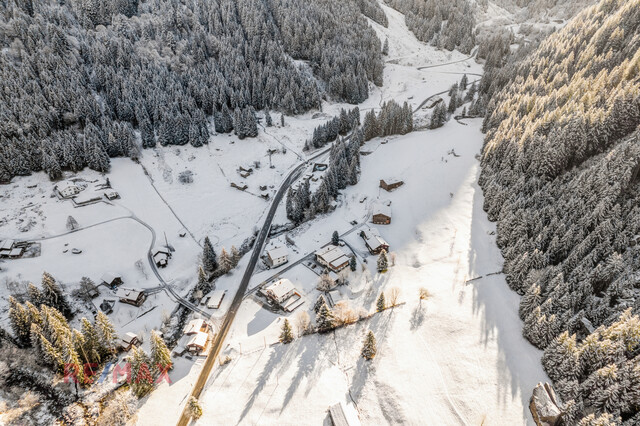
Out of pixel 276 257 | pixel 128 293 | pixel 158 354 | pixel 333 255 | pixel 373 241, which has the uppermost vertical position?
pixel 373 241

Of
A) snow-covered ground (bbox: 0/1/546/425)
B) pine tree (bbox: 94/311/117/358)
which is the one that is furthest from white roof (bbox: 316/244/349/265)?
pine tree (bbox: 94/311/117/358)

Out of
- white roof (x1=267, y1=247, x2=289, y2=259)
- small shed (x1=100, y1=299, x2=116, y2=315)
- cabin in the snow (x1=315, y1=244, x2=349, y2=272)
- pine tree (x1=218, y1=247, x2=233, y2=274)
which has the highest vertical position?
cabin in the snow (x1=315, y1=244, x2=349, y2=272)

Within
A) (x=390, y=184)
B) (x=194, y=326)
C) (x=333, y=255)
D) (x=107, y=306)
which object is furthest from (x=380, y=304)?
(x=107, y=306)

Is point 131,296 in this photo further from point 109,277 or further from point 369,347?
point 369,347

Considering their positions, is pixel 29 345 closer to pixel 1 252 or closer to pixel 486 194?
pixel 1 252

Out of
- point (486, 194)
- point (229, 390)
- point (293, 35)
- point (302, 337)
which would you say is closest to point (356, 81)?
point (293, 35)

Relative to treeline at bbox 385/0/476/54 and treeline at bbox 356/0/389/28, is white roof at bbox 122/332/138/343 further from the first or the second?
treeline at bbox 356/0/389/28

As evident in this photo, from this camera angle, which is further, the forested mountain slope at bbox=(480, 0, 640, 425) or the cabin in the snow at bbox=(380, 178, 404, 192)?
the cabin in the snow at bbox=(380, 178, 404, 192)
